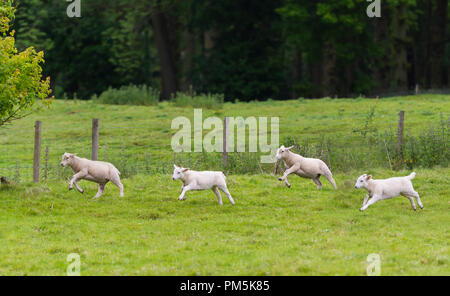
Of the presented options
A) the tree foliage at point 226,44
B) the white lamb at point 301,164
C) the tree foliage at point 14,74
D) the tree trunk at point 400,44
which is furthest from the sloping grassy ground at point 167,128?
the tree trunk at point 400,44

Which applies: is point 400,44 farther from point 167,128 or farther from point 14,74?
point 14,74

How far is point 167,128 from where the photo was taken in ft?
116

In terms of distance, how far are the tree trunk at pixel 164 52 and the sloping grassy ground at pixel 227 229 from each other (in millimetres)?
38783

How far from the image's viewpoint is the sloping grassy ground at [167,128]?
24281 mm

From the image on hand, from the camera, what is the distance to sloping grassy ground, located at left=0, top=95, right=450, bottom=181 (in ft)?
79.7

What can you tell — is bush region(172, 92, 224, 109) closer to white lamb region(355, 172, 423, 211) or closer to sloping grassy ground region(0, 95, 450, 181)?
sloping grassy ground region(0, 95, 450, 181)

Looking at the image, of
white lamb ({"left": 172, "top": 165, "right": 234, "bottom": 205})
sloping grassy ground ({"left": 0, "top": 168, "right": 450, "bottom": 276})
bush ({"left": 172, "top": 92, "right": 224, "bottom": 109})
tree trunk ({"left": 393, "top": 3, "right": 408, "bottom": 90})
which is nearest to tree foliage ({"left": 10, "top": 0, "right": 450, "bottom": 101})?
tree trunk ({"left": 393, "top": 3, "right": 408, "bottom": 90})

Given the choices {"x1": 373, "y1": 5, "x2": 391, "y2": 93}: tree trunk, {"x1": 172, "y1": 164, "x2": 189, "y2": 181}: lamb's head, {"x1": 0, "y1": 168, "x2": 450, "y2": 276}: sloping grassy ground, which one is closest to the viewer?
{"x1": 0, "y1": 168, "x2": 450, "y2": 276}: sloping grassy ground

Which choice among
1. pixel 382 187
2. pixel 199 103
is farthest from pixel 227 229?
pixel 199 103

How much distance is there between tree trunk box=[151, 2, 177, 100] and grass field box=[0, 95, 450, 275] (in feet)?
107
